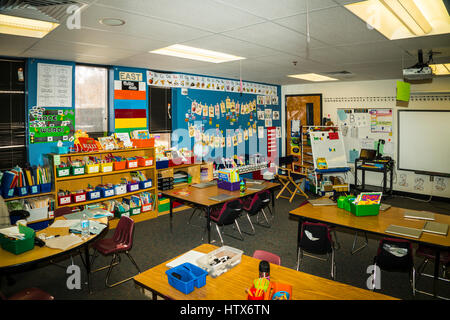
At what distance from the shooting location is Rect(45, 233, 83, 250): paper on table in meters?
3.06

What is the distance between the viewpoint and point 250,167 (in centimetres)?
855

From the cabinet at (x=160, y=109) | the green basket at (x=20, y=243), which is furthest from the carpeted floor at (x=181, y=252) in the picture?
the cabinet at (x=160, y=109)

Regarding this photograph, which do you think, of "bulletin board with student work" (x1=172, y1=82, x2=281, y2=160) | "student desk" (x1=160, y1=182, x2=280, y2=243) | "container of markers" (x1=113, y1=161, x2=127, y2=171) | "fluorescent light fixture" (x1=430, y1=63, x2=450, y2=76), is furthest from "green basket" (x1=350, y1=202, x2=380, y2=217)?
"bulletin board with student work" (x1=172, y1=82, x2=281, y2=160)

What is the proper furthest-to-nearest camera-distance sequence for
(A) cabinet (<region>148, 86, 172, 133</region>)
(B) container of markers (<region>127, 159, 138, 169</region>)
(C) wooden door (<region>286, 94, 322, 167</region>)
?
(C) wooden door (<region>286, 94, 322, 167</region>)
(A) cabinet (<region>148, 86, 172, 133</region>)
(B) container of markers (<region>127, 159, 138, 169</region>)

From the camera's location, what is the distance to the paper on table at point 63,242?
3.06 meters

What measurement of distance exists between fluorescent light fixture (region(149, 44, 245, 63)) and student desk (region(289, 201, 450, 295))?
275 cm

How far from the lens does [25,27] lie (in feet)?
11.1

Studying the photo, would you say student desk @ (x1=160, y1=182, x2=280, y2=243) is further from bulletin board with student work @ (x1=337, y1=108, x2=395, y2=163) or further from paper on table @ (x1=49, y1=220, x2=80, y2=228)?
bulletin board with student work @ (x1=337, y1=108, x2=395, y2=163)

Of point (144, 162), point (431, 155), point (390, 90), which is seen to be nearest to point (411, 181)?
point (431, 155)

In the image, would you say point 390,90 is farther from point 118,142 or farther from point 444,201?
point 118,142

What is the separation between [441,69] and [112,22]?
640 centimetres

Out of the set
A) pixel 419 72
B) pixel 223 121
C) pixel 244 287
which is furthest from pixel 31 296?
pixel 223 121

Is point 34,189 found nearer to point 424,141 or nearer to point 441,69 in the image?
point 441,69

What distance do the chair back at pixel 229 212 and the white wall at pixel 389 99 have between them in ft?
17.1
